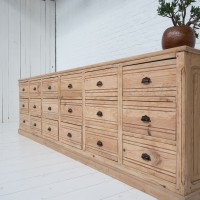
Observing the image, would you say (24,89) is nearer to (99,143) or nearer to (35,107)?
(35,107)

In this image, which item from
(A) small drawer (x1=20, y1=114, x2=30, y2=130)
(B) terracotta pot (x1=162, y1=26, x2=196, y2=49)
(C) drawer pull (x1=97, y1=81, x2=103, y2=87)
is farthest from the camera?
(A) small drawer (x1=20, y1=114, x2=30, y2=130)

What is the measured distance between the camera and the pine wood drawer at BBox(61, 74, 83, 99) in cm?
203

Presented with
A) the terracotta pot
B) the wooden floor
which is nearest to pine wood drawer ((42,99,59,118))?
the wooden floor

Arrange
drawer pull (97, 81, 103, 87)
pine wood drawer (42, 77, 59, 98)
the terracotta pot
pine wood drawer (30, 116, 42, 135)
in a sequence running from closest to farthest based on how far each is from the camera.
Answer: the terracotta pot → drawer pull (97, 81, 103, 87) → pine wood drawer (42, 77, 59, 98) → pine wood drawer (30, 116, 42, 135)

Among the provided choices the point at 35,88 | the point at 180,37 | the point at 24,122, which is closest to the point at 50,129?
the point at 35,88

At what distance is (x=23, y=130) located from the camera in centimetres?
328

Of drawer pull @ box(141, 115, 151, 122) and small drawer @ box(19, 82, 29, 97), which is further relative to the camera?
small drawer @ box(19, 82, 29, 97)

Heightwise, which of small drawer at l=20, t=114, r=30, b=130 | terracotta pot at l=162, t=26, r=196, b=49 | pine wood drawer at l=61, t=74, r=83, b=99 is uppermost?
terracotta pot at l=162, t=26, r=196, b=49

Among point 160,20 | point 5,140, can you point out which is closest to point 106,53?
point 160,20

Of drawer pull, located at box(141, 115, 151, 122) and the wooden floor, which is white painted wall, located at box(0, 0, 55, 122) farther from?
drawer pull, located at box(141, 115, 151, 122)

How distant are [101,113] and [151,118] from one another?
51 cm

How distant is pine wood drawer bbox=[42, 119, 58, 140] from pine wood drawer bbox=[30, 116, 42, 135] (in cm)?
12

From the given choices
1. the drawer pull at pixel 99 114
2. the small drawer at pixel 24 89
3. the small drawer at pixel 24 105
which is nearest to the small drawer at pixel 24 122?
the small drawer at pixel 24 105

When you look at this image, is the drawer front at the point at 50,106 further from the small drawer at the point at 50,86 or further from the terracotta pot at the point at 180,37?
the terracotta pot at the point at 180,37
